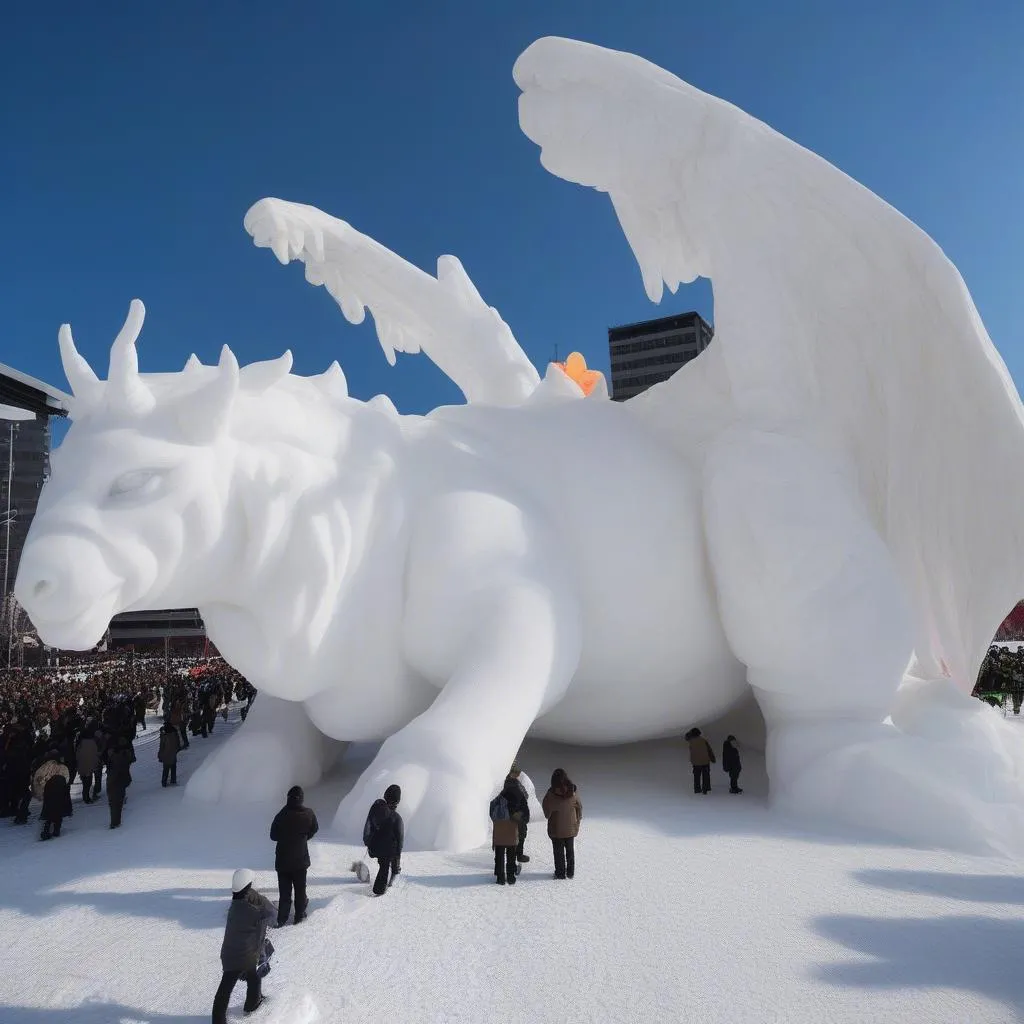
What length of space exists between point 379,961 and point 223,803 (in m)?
3.20

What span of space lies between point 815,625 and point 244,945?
463 centimetres

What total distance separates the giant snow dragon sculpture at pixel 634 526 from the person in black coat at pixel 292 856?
1060mm

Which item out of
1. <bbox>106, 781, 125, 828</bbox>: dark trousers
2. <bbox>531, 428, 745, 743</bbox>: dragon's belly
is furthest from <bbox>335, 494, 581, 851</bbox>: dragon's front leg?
<bbox>106, 781, 125, 828</bbox>: dark trousers

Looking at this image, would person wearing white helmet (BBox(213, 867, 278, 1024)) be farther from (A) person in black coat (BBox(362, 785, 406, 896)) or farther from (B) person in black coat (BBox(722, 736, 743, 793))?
(B) person in black coat (BBox(722, 736, 743, 793))

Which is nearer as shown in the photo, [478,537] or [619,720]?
[478,537]

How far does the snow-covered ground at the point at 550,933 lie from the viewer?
269 centimetres

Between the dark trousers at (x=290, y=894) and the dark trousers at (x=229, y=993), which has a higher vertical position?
the dark trousers at (x=290, y=894)

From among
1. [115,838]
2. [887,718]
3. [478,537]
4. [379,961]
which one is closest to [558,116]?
[478,537]

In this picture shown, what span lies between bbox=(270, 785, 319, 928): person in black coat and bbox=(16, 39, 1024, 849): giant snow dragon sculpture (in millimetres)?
1060

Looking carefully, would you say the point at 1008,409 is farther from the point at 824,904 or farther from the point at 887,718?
the point at 824,904

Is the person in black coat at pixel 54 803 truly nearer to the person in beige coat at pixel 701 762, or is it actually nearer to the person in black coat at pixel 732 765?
the person in beige coat at pixel 701 762

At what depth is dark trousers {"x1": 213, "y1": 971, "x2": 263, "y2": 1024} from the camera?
2.49m

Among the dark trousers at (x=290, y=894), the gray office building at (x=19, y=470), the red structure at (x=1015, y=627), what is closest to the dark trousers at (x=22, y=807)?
the dark trousers at (x=290, y=894)

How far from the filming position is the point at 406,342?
11836 millimetres
